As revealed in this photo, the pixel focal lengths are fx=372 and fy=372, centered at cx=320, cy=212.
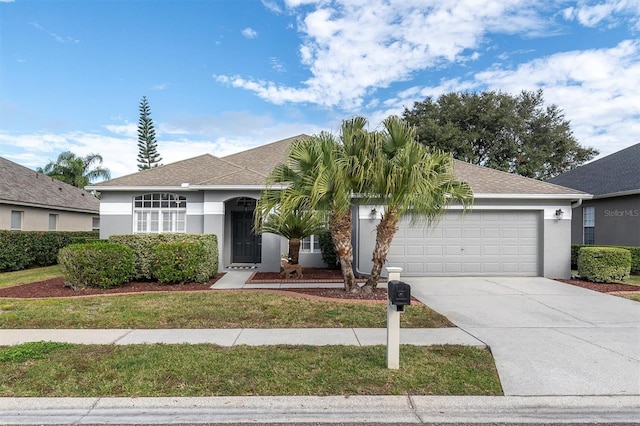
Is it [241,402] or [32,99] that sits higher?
[32,99]

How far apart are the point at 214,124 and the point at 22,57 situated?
14454 mm

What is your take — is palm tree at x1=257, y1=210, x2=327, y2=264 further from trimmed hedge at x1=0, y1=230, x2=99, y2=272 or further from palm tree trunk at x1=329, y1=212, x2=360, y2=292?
trimmed hedge at x1=0, y1=230, x2=99, y2=272

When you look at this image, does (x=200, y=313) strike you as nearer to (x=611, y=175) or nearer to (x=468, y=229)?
(x=468, y=229)

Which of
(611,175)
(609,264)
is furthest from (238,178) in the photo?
(611,175)

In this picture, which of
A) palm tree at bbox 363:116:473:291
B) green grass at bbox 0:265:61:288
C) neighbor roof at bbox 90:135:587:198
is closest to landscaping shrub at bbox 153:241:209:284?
neighbor roof at bbox 90:135:587:198

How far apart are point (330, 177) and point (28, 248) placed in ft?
47.7

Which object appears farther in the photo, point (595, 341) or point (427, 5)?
point (427, 5)

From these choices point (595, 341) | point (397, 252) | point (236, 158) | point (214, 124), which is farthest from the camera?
point (214, 124)

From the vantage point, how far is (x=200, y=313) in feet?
24.5

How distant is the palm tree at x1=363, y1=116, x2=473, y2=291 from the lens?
8.09 metres

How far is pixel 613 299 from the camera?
9312 millimetres

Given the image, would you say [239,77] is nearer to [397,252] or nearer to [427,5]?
[427,5]

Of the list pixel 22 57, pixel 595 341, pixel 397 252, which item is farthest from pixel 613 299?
pixel 22 57

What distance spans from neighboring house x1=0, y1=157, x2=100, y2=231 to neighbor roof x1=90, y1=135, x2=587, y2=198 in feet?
20.5
